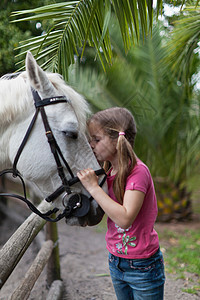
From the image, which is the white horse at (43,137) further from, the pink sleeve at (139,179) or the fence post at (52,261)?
the fence post at (52,261)

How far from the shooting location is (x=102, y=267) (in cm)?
389

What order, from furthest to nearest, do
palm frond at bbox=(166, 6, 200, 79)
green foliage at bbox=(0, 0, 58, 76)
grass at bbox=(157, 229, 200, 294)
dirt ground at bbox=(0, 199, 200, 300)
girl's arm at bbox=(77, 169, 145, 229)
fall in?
green foliage at bbox=(0, 0, 58, 76) < grass at bbox=(157, 229, 200, 294) < dirt ground at bbox=(0, 199, 200, 300) < palm frond at bbox=(166, 6, 200, 79) < girl's arm at bbox=(77, 169, 145, 229)

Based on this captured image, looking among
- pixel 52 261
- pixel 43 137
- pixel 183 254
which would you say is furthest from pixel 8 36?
pixel 183 254

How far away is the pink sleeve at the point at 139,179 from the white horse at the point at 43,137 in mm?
203

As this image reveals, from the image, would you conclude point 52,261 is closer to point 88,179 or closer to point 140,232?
point 140,232

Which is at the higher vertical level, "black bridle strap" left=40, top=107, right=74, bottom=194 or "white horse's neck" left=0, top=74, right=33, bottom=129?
"white horse's neck" left=0, top=74, right=33, bottom=129

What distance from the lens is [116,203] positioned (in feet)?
4.39

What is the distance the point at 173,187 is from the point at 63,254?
2.94m

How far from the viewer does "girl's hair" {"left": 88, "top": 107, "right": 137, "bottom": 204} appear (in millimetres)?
1425

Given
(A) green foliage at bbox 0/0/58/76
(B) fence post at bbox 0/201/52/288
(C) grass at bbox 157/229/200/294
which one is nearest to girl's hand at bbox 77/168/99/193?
(B) fence post at bbox 0/201/52/288

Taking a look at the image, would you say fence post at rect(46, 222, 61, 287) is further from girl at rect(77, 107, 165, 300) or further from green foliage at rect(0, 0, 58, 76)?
green foliage at rect(0, 0, 58, 76)

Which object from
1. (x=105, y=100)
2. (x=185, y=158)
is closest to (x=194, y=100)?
(x=185, y=158)

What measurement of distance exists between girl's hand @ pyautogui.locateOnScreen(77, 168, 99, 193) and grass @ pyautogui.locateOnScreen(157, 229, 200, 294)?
2492 mm

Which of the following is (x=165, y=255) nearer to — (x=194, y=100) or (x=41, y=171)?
(x=194, y=100)
